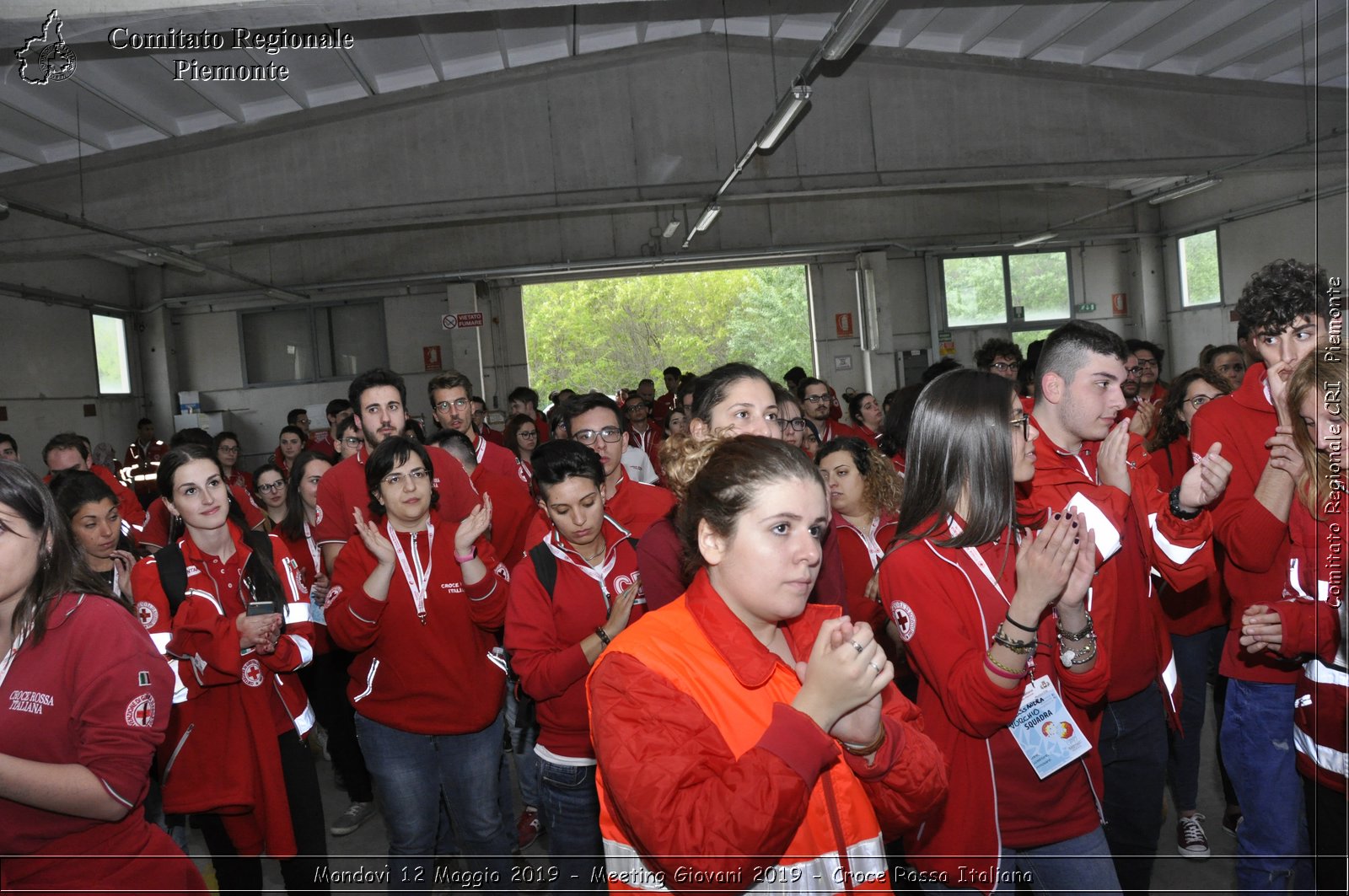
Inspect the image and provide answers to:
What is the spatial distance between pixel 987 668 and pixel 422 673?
189 cm

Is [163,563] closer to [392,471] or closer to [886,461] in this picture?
[392,471]

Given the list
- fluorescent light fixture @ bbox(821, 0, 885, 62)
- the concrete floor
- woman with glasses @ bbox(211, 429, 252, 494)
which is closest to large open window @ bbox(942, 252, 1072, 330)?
fluorescent light fixture @ bbox(821, 0, 885, 62)

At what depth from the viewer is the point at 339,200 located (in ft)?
34.4

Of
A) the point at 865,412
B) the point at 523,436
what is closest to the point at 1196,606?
the point at 865,412

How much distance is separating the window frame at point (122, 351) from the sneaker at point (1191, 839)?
14219mm

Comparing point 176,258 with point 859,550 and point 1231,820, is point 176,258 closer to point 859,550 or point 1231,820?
point 859,550

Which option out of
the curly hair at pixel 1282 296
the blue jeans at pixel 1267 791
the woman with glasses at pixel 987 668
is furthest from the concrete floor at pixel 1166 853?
the curly hair at pixel 1282 296

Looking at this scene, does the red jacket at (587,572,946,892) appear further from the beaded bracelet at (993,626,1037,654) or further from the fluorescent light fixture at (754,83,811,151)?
the fluorescent light fixture at (754,83,811,151)

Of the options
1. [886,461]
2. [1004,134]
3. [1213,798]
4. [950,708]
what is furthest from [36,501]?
[1004,134]

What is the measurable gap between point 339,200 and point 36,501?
30.5ft

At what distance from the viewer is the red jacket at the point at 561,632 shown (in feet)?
8.86

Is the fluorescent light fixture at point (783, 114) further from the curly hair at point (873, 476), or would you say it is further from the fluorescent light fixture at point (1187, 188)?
the fluorescent light fixture at point (1187, 188)

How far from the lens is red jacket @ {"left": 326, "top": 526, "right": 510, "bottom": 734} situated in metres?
3.07

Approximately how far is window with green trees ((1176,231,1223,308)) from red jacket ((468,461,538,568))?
14434 millimetres
